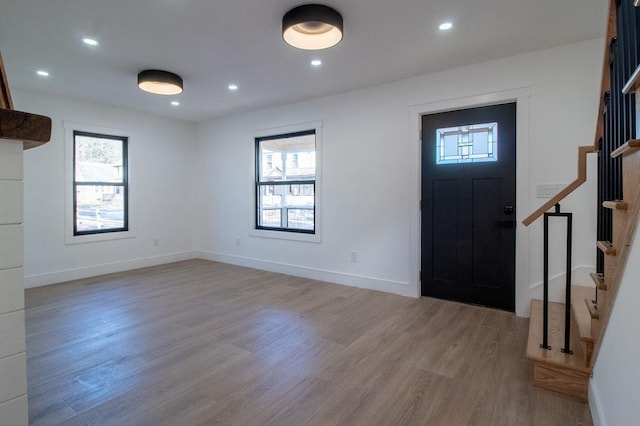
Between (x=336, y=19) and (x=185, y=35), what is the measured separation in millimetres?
1374

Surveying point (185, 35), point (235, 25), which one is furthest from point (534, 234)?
point (185, 35)

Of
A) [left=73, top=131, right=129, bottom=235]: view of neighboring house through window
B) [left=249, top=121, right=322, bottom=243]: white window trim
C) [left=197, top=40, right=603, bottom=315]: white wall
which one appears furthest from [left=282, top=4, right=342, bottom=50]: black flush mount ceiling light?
[left=73, top=131, right=129, bottom=235]: view of neighboring house through window

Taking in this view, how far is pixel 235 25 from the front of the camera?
2746mm

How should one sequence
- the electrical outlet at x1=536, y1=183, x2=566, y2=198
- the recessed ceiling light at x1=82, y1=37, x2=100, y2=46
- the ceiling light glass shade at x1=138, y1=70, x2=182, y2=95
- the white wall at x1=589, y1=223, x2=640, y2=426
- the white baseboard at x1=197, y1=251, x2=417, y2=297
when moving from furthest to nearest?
the white baseboard at x1=197, y1=251, x2=417, y2=297 < the ceiling light glass shade at x1=138, y1=70, x2=182, y2=95 < the electrical outlet at x1=536, y1=183, x2=566, y2=198 < the recessed ceiling light at x1=82, y1=37, x2=100, y2=46 < the white wall at x1=589, y1=223, x2=640, y2=426

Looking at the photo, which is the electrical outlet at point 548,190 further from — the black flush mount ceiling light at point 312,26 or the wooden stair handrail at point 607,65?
the black flush mount ceiling light at point 312,26

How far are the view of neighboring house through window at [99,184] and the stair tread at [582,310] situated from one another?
19.6 feet

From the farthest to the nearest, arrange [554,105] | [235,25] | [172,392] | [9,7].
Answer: [554,105] → [235,25] → [9,7] → [172,392]

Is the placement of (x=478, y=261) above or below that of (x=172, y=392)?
above

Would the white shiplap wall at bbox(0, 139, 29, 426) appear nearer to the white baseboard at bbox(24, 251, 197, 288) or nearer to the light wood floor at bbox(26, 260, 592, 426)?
the light wood floor at bbox(26, 260, 592, 426)

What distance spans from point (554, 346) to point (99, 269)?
19.0ft

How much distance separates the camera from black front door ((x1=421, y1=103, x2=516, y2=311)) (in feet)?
11.2

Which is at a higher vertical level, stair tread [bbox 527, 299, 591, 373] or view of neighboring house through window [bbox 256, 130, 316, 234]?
view of neighboring house through window [bbox 256, 130, 316, 234]

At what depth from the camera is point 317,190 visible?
188 inches

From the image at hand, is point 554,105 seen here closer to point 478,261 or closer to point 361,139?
point 478,261
